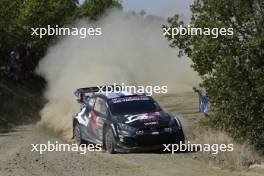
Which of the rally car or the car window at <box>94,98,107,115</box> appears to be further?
the car window at <box>94,98,107,115</box>

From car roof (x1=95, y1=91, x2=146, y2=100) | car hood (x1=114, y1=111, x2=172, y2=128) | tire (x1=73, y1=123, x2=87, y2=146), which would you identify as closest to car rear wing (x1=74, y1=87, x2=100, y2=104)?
tire (x1=73, y1=123, x2=87, y2=146)

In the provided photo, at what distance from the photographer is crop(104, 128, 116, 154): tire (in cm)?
1498

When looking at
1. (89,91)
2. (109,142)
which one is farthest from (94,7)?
(109,142)

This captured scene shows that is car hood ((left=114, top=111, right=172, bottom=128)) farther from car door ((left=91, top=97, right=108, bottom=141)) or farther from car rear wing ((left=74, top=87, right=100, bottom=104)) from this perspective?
car rear wing ((left=74, top=87, right=100, bottom=104))

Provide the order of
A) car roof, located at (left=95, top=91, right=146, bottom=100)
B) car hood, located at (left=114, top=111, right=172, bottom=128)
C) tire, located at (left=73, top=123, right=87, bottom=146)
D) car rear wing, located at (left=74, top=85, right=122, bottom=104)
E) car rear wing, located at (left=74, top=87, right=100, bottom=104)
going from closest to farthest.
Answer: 1. car hood, located at (left=114, top=111, right=172, bottom=128)
2. car roof, located at (left=95, top=91, right=146, bottom=100)
3. tire, located at (left=73, top=123, right=87, bottom=146)
4. car rear wing, located at (left=74, top=85, right=122, bottom=104)
5. car rear wing, located at (left=74, top=87, right=100, bottom=104)

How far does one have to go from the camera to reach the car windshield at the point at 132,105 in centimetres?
1581

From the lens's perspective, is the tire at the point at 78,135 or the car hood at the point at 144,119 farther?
the tire at the point at 78,135

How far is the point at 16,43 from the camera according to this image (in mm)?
33688

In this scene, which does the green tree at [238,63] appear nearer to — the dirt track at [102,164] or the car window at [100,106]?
the dirt track at [102,164]

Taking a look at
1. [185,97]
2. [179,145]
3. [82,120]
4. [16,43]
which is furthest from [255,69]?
[16,43]

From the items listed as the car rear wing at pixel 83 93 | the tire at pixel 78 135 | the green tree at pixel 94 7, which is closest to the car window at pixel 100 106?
the tire at pixel 78 135

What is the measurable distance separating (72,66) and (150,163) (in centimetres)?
2367

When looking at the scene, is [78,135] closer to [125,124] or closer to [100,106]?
[100,106]

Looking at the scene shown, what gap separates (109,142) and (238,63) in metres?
3.68
